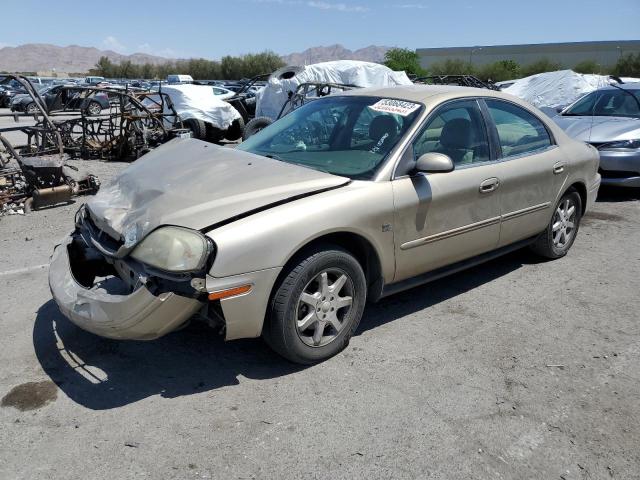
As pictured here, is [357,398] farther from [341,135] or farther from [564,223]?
[564,223]

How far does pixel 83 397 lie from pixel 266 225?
1398mm

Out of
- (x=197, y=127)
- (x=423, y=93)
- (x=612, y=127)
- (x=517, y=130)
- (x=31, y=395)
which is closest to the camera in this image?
(x=31, y=395)

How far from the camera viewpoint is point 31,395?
306 cm

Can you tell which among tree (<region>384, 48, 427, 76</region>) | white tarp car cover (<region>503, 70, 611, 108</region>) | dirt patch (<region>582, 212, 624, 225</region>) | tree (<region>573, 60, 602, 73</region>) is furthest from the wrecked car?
tree (<region>573, 60, 602, 73</region>)

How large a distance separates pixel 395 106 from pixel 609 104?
660 centimetres

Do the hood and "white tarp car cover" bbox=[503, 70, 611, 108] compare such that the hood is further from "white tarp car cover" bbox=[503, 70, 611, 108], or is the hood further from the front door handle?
"white tarp car cover" bbox=[503, 70, 611, 108]

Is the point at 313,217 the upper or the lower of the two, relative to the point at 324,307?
upper

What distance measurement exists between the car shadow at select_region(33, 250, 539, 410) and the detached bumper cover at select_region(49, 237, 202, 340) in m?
0.36

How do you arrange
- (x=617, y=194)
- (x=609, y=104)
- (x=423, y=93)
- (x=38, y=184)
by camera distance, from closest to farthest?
(x=423, y=93)
(x=38, y=184)
(x=617, y=194)
(x=609, y=104)

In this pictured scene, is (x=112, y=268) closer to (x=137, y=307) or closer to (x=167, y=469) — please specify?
(x=137, y=307)

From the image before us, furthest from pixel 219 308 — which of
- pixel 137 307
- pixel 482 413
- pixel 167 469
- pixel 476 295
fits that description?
pixel 476 295

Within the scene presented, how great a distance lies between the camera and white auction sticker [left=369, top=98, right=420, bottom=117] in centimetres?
396

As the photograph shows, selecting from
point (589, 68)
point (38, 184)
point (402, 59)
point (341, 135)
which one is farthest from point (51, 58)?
point (341, 135)

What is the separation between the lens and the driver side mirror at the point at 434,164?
3.53 m
